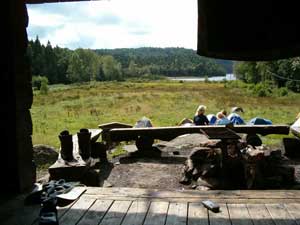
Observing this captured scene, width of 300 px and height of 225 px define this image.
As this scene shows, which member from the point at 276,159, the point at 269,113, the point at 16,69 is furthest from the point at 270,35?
the point at 269,113

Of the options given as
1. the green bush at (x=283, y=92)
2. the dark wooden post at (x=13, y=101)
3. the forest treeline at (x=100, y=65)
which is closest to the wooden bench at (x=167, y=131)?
the dark wooden post at (x=13, y=101)

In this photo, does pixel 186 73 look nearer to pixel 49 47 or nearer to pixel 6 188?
pixel 49 47

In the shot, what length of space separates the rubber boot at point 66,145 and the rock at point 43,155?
11.9 ft

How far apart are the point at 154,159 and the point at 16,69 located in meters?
4.61

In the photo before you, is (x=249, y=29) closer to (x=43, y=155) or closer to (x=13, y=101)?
(x=13, y=101)

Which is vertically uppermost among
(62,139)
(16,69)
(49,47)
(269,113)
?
(49,47)

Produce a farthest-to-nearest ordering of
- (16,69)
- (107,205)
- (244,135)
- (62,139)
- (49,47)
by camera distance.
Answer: (49,47)
(244,135)
(62,139)
(16,69)
(107,205)

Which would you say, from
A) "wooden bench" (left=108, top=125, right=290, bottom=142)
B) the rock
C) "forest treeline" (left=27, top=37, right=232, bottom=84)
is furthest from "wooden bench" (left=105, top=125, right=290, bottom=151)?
"forest treeline" (left=27, top=37, right=232, bottom=84)

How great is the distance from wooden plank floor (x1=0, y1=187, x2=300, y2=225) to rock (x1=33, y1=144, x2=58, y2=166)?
468 centimetres

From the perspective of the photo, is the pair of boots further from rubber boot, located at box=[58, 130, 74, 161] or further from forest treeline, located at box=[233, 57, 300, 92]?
forest treeline, located at box=[233, 57, 300, 92]

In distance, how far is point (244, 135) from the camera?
325 inches

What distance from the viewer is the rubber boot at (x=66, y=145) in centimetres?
405

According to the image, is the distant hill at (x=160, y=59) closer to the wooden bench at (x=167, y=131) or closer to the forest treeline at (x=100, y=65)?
the forest treeline at (x=100, y=65)

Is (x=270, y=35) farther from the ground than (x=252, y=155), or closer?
farther from the ground
